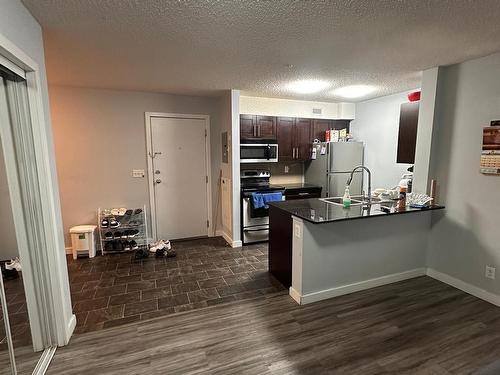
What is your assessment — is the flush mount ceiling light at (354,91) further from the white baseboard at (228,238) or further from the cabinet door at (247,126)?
the white baseboard at (228,238)

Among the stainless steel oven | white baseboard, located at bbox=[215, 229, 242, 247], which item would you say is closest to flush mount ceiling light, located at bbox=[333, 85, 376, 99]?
the stainless steel oven

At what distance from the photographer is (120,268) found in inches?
135

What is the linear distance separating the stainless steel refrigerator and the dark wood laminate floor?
2.27m

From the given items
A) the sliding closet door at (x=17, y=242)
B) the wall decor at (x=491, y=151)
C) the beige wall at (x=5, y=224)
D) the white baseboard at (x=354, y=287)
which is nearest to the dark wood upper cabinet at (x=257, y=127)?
the white baseboard at (x=354, y=287)

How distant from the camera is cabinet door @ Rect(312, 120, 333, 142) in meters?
4.81

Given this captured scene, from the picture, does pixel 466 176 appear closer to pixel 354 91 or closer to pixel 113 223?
A: pixel 354 91

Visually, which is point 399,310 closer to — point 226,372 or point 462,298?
point 462,298

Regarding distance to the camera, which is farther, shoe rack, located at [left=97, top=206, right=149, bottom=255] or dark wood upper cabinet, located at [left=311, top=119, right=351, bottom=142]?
dark wood upper cabinet, located at [left=311, top=119, right=351, bottom=142]

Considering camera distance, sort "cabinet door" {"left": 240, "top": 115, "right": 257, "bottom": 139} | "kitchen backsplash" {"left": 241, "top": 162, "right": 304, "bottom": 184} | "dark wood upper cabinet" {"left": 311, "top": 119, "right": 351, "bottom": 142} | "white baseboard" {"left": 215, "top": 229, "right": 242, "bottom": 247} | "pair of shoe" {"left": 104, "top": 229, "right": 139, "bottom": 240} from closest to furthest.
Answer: "pair of shoe" {"left": 104, "top": 229, "right": 139, "bottom": 240}
"white baseboard" {"left": 215, "top": 229, "right": 242, "bottom": 247}
"cabinet door" {"left": 240, "top": 115, "right": 257, "bottom": 139}
"dark wood upper cabinet" {"left": 311, "top": 119, "right": 351, "bottom": 142}
"kitchen backsplash" {"left": 241, "top": 162, "right": 304, "bottom": 184}

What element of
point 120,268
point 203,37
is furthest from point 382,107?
point 120,268

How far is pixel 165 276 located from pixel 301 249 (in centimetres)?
173

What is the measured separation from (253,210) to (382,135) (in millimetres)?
2498

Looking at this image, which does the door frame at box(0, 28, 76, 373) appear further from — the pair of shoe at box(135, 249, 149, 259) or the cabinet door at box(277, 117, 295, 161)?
the cabinet door at box(277, 117, 295, 161)

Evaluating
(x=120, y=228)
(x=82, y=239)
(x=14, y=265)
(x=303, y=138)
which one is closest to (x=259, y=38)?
(x=14, y=265)
